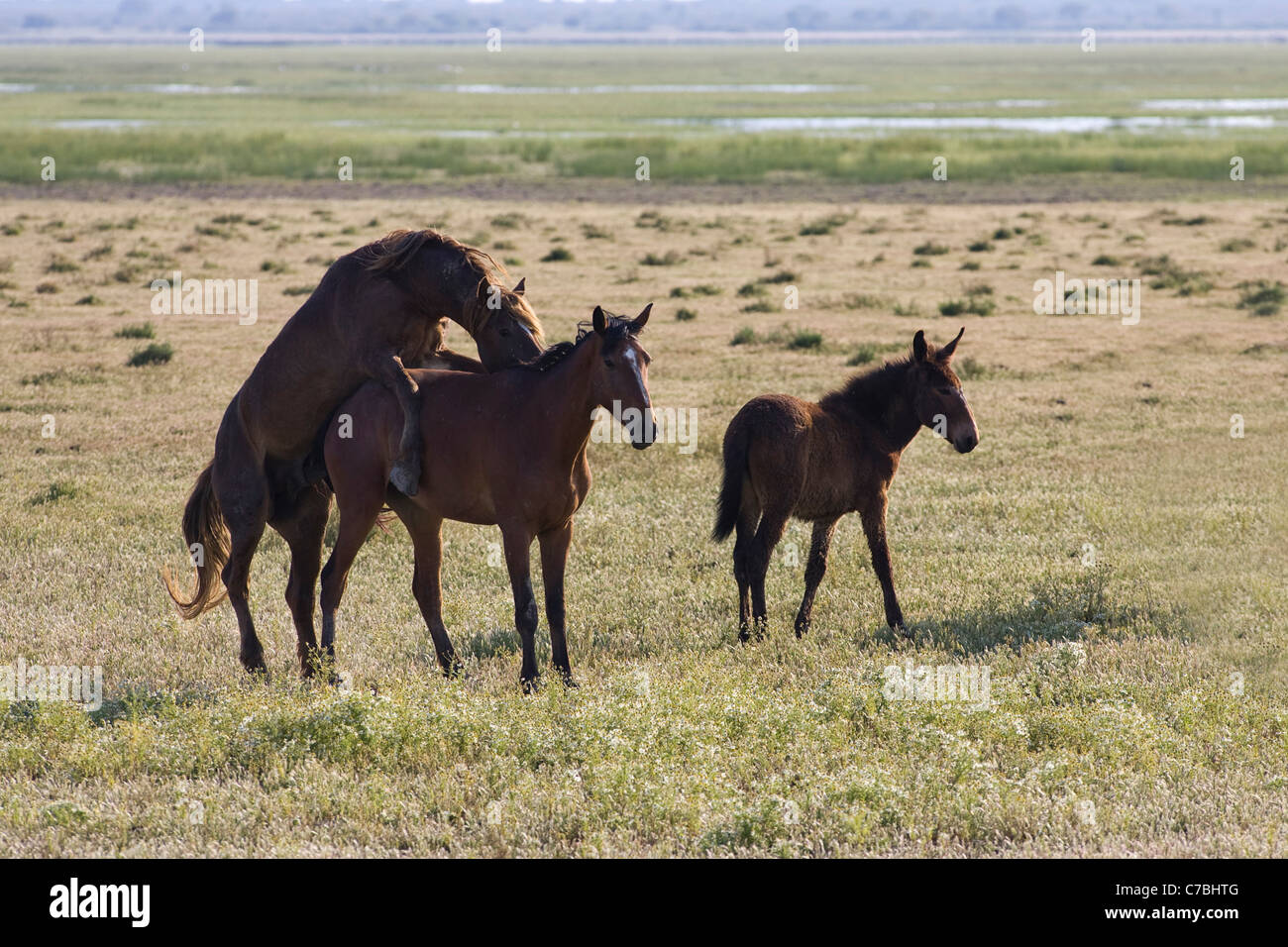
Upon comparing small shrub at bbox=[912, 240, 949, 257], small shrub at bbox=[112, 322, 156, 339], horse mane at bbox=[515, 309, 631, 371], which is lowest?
small shrub at bbox=[112, 322, 156, 339]

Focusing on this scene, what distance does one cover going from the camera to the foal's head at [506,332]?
25.1ft

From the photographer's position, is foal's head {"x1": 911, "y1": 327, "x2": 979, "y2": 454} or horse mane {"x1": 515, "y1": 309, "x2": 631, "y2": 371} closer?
horse mane {"x1": 515, "y1": 309, "x2": 631, "y2": 371}

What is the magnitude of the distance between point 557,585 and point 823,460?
2183 mm

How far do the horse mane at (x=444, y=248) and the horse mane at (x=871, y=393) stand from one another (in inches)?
103

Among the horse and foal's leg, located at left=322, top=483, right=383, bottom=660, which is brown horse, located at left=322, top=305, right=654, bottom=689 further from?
the horse

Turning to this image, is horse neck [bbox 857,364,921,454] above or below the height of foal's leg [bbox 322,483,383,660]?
above

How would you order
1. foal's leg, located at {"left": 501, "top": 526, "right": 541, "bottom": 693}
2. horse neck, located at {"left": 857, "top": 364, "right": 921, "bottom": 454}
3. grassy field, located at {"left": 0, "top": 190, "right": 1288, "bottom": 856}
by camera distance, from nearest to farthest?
grassy field, located at {"left": 0, "top": 190, "right": 1288, "bottom": 856}
foal's leg, located at {"left": 501, "top": 526, "right": 541, "bottom": 693}
horse neck, located at {"left": 857, "top": 364, "right": 921, "bottom": 454}

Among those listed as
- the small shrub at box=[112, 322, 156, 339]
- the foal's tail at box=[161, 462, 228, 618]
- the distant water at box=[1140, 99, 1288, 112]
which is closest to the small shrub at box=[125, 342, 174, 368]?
the small shrub at box=[112, 322, 156, 339]

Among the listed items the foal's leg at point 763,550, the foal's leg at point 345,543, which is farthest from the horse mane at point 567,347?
the foal's leg at point 763,550

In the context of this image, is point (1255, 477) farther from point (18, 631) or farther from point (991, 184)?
point (991, 184)

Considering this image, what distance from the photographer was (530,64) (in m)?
187

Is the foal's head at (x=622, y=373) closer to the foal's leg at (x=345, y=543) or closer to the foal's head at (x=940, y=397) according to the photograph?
the foal's leg at (x=345, y=543)

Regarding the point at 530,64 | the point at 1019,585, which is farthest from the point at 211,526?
the point at 530,64

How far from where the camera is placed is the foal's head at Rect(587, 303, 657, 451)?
6.91 meters
